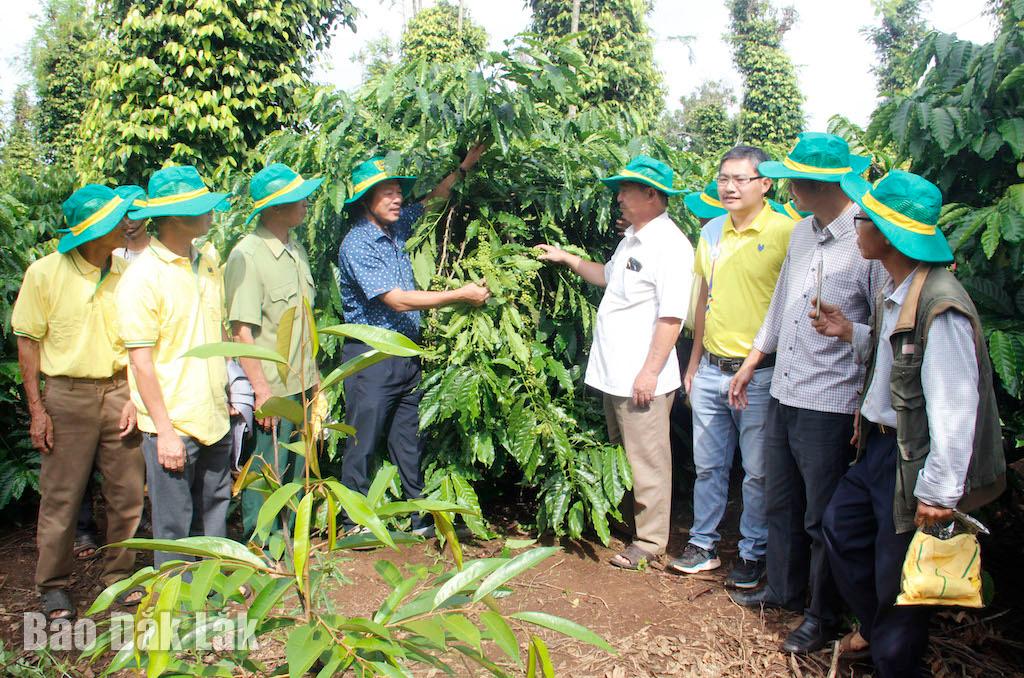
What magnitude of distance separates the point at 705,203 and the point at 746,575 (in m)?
2.08

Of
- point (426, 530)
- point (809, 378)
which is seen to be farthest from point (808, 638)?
point (426, 530)

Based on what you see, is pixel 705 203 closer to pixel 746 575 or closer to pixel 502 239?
pixel 502 239

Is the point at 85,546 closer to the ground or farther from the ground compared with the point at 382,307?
closer to the ground

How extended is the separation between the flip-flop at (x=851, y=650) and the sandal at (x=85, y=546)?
359 centimetres

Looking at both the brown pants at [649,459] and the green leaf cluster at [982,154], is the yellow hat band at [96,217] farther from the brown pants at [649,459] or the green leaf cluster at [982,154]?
the green leaf cluster at [982,154]

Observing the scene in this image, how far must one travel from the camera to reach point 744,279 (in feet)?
11.5

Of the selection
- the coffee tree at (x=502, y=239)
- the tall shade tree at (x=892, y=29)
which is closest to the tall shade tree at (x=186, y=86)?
the coffee tree at (x=502, y=239)

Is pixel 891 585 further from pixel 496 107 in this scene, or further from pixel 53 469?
pixel 53 469

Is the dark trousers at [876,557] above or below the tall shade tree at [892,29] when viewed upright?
below

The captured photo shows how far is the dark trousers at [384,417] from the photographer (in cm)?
374

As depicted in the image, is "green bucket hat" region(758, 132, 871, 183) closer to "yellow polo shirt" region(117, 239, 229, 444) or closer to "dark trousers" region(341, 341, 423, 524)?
"dark trousers" region(341, 341, 423, 524)

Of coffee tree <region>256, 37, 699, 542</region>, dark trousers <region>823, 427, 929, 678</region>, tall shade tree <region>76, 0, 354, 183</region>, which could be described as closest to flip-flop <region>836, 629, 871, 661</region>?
dark trousers <region>823, 427, 929, 678</region>

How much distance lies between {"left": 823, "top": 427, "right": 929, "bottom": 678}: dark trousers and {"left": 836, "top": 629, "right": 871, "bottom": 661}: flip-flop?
0.51ft

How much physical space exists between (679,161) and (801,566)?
2515mm
